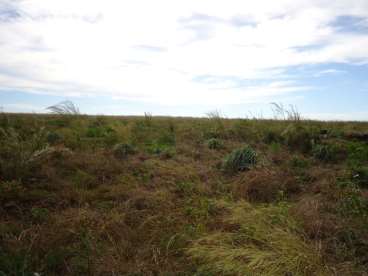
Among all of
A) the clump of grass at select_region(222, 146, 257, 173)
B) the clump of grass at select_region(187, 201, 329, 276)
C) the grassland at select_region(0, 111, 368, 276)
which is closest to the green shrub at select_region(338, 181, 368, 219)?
the grassland at select_region(0, 111, 368, 276)

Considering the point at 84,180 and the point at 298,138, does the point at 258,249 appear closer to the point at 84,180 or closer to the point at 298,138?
the point at 84,180

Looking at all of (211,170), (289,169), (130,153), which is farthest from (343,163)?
(130,153)

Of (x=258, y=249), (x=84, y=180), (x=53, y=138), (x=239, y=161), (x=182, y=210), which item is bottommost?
(x=258, y=249)

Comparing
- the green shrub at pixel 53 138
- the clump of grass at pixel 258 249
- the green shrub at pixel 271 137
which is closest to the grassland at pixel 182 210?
the clump of grass at pixel 258 249

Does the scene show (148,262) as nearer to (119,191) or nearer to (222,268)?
(222,268)

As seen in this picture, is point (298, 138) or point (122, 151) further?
point (298, 138)

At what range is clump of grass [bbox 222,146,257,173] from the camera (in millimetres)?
5652

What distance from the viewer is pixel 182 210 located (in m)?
4.09

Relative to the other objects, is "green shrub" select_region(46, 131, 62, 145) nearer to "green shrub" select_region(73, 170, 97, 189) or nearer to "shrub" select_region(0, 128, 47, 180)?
"shrub" select_region(0, 128, 47, 180)

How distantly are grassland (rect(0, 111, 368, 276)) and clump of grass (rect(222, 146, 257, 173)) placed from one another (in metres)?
0.02

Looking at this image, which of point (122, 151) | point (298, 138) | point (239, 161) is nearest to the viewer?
point (239, 161)

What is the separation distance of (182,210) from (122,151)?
9.29ft

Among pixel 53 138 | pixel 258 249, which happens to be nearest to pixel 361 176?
pixel 258 249

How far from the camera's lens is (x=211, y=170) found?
5.80 m
